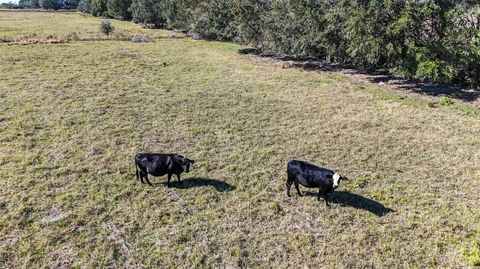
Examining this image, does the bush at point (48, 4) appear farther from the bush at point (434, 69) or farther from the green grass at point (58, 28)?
the bush at point (434, 69)

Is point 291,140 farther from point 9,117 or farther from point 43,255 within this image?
point 9,117

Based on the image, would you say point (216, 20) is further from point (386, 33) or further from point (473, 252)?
point (473, 252)

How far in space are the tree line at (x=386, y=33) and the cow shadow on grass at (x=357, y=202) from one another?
38.9ft

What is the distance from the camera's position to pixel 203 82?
67.9 feet

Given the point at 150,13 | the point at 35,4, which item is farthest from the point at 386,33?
the point at 35,4

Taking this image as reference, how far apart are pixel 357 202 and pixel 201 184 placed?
13.4 ft

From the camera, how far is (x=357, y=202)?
29.9 feet

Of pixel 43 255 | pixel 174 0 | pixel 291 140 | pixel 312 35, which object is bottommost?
pixel 43 255

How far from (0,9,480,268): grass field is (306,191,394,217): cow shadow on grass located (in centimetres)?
5

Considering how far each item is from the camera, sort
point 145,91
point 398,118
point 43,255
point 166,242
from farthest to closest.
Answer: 1. point 145,91
2. point 398,118
3. point 166,242
4. point 43,255

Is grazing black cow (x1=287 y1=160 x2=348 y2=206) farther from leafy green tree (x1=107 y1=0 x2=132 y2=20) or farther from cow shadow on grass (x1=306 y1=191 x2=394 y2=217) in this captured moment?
leafy green tree (x1=107 y1=0 x2=132 y2=20)

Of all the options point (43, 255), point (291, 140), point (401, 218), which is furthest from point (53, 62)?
point (401, 218)

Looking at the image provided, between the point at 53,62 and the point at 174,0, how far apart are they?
86.8ft

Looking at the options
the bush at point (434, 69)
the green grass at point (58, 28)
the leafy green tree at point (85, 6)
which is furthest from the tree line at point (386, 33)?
the leafy green tree at point (85, 6)
